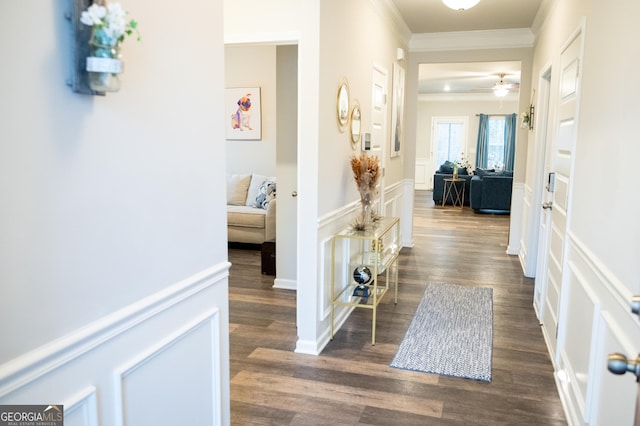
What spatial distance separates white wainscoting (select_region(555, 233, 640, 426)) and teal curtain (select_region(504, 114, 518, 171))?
37.6 feet

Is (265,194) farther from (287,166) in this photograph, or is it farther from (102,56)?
(102,56)

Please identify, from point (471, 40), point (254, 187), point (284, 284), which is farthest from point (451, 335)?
point (471, 40)

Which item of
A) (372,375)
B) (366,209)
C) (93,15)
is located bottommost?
(372,375)

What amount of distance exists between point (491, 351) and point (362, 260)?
1.14m

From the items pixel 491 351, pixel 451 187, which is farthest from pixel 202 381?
pixel 451 187

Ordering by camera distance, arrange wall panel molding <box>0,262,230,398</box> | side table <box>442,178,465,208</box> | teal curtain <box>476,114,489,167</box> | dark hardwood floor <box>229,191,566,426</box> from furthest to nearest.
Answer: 1. teal curtain <box>476,114,489,167</box>
2. side table <box>442,178,465,208</box>
3. dark hardwood floor <box>229,191,566,426</box>
4. wall panel molding <box>0,262,230,398</box>

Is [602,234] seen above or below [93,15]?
below

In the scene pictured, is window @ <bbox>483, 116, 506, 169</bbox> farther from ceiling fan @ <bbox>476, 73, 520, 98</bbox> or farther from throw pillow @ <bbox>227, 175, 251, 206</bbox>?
throw pillow @ <bbox>227, 175, 251, 206</bbox>

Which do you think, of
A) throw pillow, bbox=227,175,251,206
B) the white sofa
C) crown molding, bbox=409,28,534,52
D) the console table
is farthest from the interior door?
throw pillow, bbox=227,175,251,206

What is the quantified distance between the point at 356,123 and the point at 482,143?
10828 mm

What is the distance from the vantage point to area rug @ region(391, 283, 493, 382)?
306 centimetres

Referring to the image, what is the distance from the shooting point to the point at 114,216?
Result: 1273 mm

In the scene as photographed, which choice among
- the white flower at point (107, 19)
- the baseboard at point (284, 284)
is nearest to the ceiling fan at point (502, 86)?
the baseboard at point (284, 284)

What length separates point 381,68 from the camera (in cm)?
479
